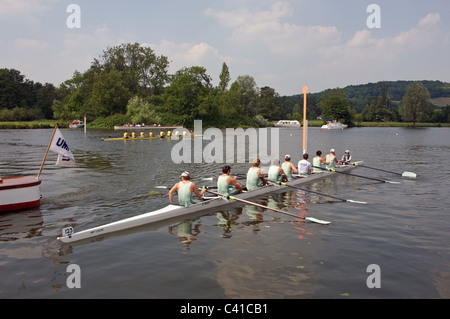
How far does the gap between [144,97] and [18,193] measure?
353ft

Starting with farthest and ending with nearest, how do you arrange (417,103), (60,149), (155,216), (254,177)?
(417,103)
(254,177)
(60,149)
(155,216)

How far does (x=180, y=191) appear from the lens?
12.9m

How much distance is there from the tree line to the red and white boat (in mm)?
76819

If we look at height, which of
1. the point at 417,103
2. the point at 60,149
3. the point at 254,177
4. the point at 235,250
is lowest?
the point at 235,250

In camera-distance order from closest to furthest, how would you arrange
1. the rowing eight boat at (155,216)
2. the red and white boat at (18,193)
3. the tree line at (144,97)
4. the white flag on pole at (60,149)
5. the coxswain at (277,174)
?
the rowing eight boat at (155,216)
the red and white boat at (18,193)
the white flag on pole at (60,149)
the coxswain at (277,174)
the tree line at (144,97)

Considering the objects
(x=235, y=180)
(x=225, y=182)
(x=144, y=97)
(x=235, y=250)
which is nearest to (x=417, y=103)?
(x=144, y=97)

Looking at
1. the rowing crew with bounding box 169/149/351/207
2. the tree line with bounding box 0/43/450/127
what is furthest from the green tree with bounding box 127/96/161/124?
the rowing crew with bounding box 169/149/351/207

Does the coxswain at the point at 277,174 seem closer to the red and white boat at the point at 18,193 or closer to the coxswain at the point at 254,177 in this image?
the coxswain at the point at 254,177

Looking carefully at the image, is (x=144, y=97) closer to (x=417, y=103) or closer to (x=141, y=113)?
(x=141, y=113)

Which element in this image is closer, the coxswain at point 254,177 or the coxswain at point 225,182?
the coxswain at point 225,182

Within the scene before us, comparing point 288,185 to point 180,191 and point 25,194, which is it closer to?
point 180,191

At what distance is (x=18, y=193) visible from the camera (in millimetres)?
12828

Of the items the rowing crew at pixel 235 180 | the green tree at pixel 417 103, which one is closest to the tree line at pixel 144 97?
the green tree at pixel 417 103

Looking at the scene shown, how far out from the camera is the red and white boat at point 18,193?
12531mm
